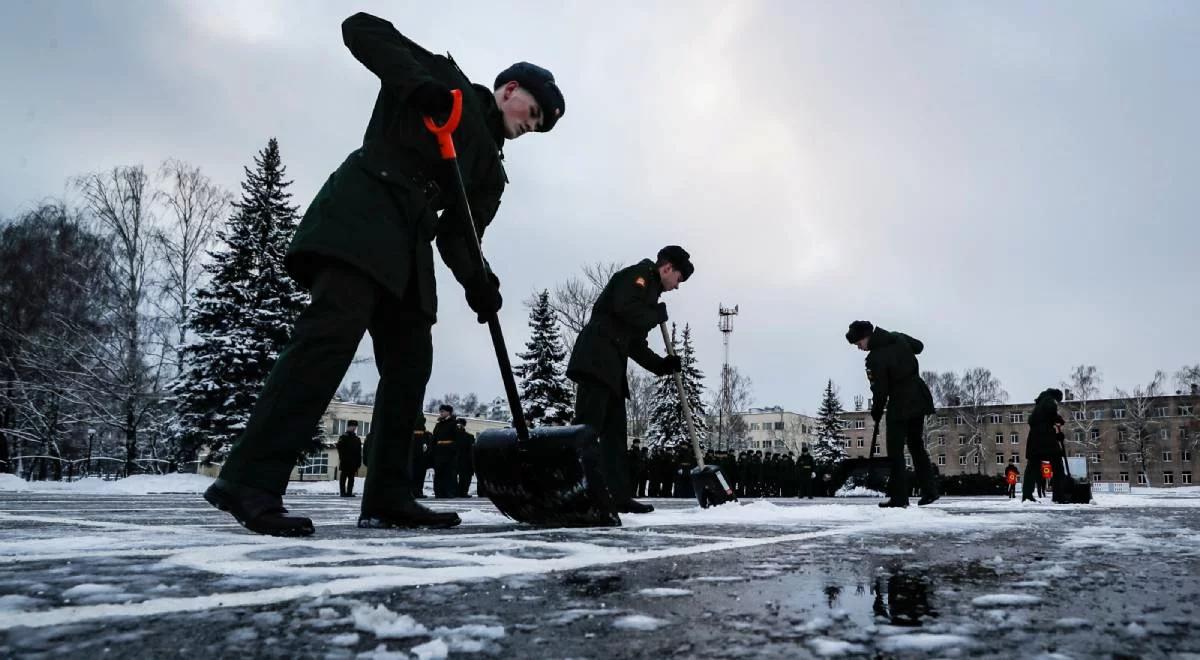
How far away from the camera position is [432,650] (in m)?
1.03

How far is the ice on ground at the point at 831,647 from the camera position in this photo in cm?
106

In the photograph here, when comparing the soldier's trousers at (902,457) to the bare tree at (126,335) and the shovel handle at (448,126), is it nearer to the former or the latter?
the shovel handle at (448,126)

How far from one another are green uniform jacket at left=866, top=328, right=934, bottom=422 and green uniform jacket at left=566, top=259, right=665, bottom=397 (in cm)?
311

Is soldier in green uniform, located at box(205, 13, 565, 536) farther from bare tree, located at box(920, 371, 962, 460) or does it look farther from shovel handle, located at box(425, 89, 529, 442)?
bare tree, located at box(920, 371, 962, 460)

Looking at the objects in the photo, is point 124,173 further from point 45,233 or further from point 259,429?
point 259,429

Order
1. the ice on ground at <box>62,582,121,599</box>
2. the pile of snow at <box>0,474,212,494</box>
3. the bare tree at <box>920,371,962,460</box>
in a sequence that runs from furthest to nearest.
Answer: the bare tree at <box>920,371,962,460</box>
the pile of snow at <box>0,474,212,494</box>
the ice on ground at <box>62,582,121,599</box>

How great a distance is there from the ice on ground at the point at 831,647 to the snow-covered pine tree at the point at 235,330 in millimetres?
24823

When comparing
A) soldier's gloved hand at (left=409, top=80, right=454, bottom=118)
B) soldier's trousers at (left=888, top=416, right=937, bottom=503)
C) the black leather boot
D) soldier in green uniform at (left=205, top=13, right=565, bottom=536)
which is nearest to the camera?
the black leather boot

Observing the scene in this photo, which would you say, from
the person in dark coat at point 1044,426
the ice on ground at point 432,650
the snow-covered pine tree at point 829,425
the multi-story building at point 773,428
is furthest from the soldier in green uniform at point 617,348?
the multi-story building at point 773,428

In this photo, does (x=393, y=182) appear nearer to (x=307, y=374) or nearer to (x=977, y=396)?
(x=307, y=374)

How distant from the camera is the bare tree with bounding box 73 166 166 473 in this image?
2334 cm

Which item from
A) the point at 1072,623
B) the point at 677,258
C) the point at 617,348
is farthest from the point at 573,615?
the point at 677,258

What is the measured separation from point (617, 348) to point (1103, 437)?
102252mm

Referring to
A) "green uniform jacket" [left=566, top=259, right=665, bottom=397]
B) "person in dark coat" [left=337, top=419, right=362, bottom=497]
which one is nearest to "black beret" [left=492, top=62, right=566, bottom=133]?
"green uniform jacket" [left=566, top=259, right=665, bottom=397]
